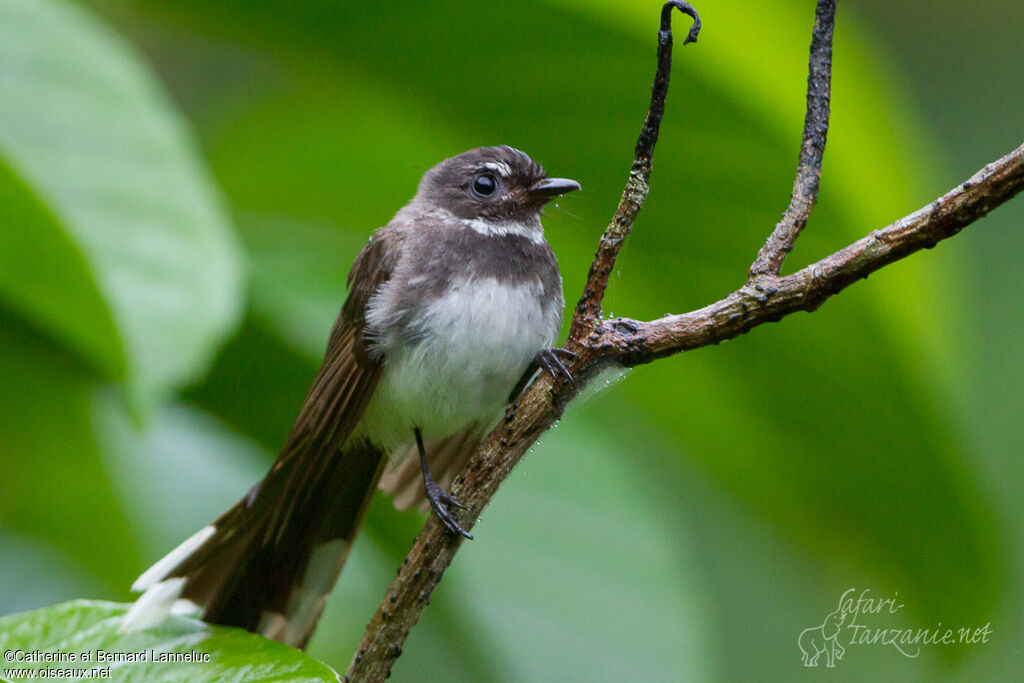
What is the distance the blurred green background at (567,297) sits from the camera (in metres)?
2.78

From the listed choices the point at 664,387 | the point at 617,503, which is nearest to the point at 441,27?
the point at 664,387

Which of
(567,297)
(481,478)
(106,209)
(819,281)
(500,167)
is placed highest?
(500,167)

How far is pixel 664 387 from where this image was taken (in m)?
3.76

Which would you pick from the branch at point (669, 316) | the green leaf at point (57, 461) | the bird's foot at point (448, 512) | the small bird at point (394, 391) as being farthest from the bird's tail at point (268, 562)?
the branch at point (669, 316)

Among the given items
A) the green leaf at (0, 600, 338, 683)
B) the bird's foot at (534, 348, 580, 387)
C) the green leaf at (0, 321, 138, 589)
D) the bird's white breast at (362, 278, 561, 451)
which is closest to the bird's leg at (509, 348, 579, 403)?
the bird's foot at (534, 348, 580, 387)

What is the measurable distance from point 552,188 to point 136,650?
1788 mm

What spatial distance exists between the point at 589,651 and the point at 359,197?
187 centimetres

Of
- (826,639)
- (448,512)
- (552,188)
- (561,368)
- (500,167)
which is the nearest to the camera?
(561,368)

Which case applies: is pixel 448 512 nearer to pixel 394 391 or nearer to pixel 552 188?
pixel 394 391

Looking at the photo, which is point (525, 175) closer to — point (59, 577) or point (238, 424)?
point (238, 424)

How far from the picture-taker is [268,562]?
3072 millimetres

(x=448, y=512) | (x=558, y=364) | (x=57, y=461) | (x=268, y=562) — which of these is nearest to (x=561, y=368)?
(x=558, y=364)

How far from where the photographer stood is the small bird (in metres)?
3.00

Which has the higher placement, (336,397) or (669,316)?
(669,316)
